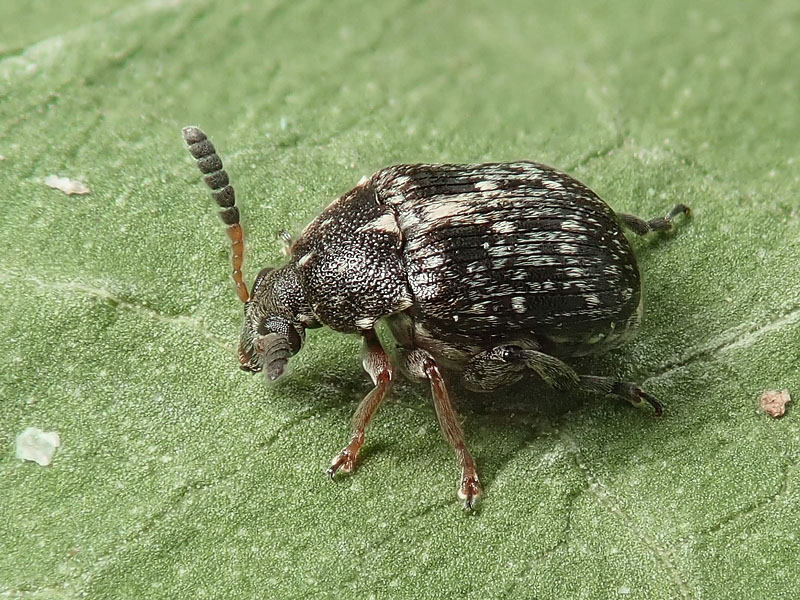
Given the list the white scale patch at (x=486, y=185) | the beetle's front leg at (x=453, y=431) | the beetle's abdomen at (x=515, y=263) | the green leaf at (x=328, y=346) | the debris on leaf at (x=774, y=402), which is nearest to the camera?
the green leaf at (x=328, y=346)

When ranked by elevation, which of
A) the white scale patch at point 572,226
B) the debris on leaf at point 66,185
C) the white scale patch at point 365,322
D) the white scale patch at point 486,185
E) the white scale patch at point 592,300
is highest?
the debris on leaf at point 66,185

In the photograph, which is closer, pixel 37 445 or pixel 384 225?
pixel 37 445

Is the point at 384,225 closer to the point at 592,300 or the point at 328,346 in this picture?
the point at 328,346

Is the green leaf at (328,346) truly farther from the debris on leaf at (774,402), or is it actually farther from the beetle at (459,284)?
the beetle at (459,284)

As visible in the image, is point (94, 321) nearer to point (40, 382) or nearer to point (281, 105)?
point (40, 382)

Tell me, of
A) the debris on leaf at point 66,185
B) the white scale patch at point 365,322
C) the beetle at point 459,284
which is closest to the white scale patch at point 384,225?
the beetle at point 459,284

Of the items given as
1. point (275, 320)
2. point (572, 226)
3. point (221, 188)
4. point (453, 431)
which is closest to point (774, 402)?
point (572, 226)
